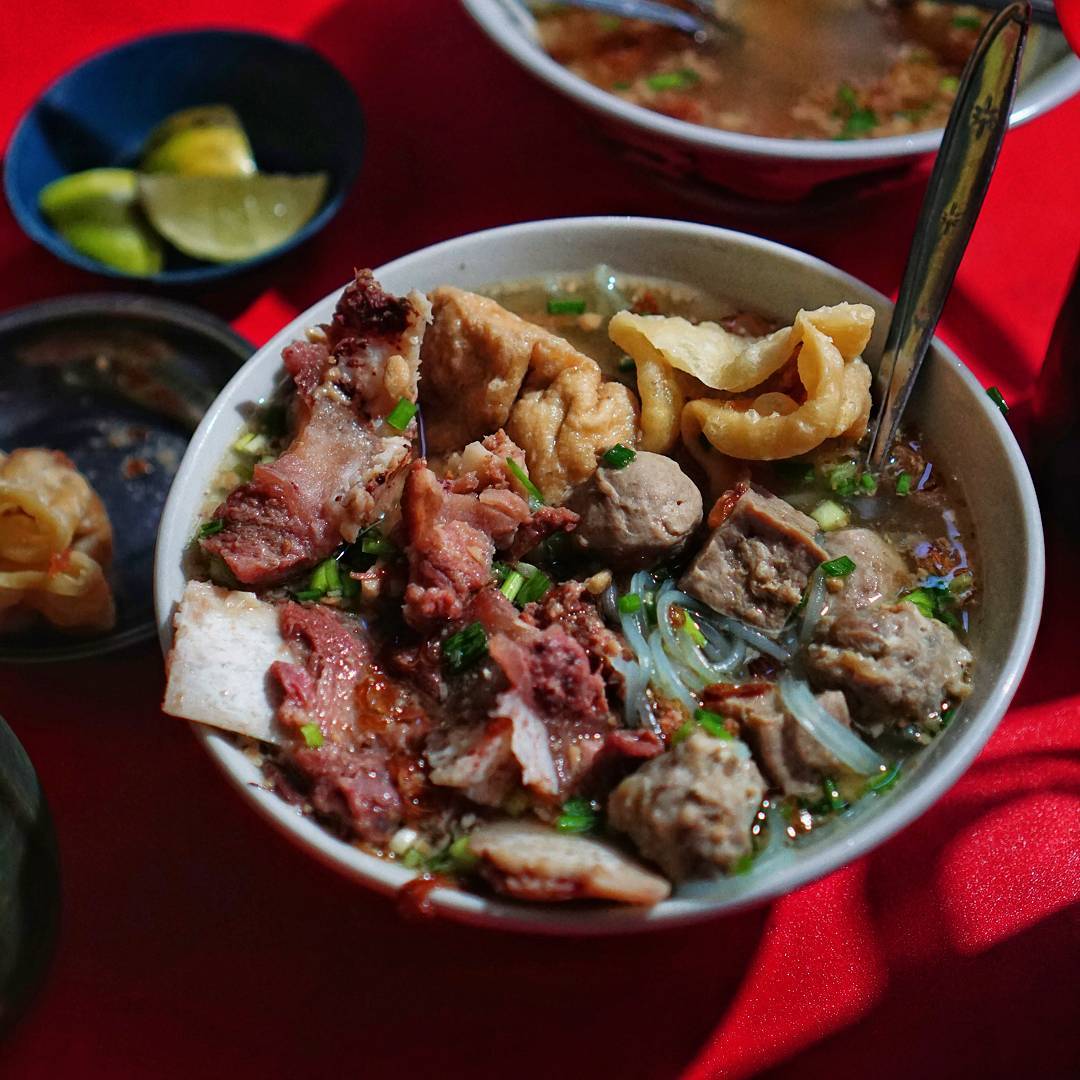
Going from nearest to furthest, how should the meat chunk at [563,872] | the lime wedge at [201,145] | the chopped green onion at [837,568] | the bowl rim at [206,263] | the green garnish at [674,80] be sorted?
the meat chunk at [563,872], the chopped green onion at [837,568], the bowl rim at [206,263], the lime wedge at [201,145], the green garnish at [674,80]

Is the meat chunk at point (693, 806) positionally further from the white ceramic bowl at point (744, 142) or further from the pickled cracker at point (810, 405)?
the white ceramic bowl at point (744, 142)

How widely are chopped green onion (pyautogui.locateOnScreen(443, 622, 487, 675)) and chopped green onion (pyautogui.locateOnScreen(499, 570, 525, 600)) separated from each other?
4.5 inches

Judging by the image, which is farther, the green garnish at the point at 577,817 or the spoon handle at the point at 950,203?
the spoon handle at the point at 950,203

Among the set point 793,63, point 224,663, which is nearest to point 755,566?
point 224,663

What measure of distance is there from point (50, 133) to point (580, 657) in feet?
7.65

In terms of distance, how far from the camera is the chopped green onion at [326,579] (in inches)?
74.9

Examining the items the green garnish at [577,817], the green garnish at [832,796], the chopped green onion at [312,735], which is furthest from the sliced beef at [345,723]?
the green garnish at [832,796]

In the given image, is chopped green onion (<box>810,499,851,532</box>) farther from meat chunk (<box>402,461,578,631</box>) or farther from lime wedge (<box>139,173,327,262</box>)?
lime wedge (<box>139,173,327,262</box>)

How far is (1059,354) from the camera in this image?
7.43 feet

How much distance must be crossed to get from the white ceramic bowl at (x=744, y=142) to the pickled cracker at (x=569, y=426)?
678mm

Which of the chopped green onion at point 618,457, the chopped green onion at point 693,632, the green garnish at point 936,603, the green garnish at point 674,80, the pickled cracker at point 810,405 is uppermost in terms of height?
the green garnish at point 674,80

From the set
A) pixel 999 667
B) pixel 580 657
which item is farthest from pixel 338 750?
pixel 999 667

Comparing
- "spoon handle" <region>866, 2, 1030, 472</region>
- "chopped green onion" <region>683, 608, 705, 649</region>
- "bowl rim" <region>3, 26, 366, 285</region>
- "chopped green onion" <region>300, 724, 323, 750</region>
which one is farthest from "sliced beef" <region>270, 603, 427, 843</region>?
"bowl rim" <region>3, 26, 366, 285</region>

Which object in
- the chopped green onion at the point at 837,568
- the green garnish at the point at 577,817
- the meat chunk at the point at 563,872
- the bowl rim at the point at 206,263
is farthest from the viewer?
the bowl rim at the point at 206,263
